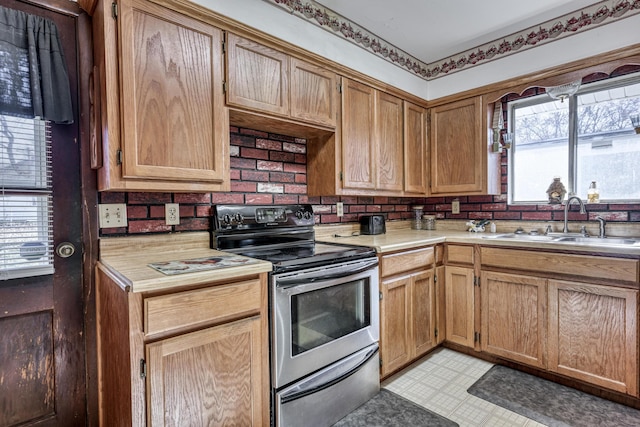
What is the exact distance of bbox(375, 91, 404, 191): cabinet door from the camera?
2486mm

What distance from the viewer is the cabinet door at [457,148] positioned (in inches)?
105

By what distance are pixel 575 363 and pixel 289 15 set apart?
2.70 m

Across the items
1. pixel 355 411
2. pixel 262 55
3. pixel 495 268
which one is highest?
pixel 262 55

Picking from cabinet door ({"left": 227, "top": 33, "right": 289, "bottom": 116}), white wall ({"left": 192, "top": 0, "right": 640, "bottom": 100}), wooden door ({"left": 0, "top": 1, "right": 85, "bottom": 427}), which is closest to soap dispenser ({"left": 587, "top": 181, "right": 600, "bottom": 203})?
white wall ({"left": 192, "top": 0, "right": 640, "bottom": 100})

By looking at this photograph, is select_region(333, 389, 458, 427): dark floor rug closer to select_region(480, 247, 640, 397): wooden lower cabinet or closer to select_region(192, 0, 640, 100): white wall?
select_region(480, 247, 640, 397): wooden lower cabinet

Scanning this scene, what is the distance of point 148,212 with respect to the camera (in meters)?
1.67

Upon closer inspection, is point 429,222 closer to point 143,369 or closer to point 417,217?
point 417,217

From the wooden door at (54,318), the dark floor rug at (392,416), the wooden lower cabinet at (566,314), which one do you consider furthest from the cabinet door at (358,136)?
the wooden door at (54,318)

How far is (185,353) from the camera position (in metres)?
1.19

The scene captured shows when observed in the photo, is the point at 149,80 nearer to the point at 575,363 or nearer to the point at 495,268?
the point at 495,268

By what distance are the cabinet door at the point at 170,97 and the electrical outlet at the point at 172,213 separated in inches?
11.1

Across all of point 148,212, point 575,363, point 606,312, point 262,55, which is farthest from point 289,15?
point 575,363

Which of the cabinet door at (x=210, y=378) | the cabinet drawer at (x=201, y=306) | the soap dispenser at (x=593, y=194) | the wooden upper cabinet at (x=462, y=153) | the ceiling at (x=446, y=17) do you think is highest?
the ceiling at (x=446, y=17)

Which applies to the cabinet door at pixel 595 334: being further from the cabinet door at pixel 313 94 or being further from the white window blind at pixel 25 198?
the white window blind at pixel 25 198
